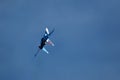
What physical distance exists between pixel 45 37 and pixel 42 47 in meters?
7.80

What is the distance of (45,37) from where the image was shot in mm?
124250

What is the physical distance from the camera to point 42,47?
126 m
